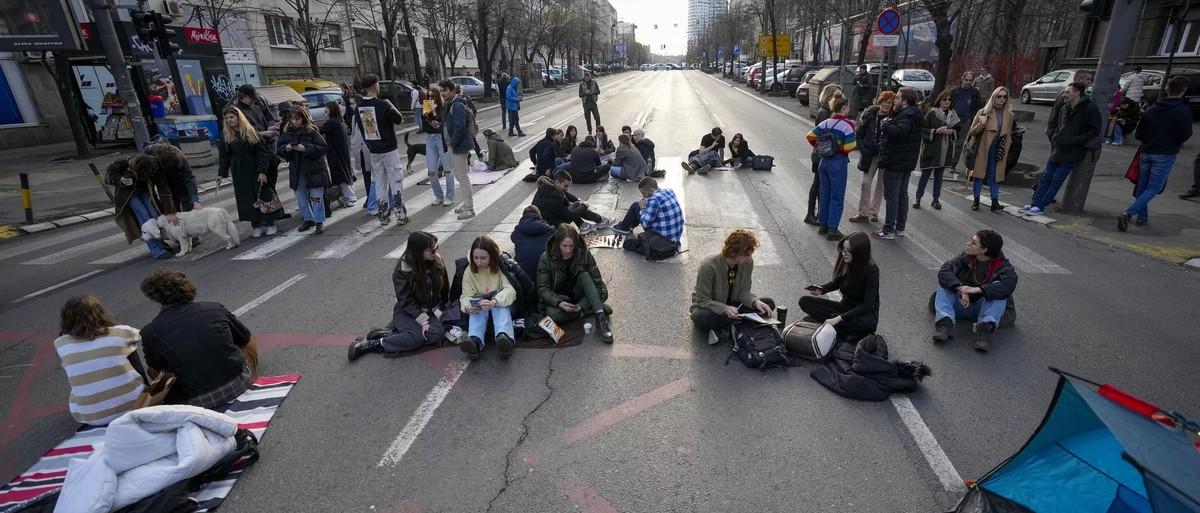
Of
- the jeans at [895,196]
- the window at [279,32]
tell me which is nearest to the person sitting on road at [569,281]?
the jeans at [895,196]

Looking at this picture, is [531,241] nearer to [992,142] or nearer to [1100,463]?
[1100,463]

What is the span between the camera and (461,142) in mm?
9719

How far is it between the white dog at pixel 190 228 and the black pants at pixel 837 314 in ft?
26.7

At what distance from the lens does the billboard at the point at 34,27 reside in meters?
15.8

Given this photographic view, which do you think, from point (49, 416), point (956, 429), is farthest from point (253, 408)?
point (956, 429)

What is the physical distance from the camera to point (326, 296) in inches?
262

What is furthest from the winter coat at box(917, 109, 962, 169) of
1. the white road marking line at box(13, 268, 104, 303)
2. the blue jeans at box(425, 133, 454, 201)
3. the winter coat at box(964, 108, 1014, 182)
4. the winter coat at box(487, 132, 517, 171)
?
the white road marking line at box(13, 268, 104, 303)

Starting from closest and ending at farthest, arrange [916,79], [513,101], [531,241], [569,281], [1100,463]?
1. [1100,463]
2. [569,281]
3. [531,241]
4. [513,101]
5. [916,79]

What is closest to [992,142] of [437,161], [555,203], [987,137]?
[987,137]

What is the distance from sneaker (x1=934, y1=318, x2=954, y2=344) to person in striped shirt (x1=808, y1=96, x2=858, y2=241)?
9.58 feet

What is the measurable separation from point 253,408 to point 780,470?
3.95m

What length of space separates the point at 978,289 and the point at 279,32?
36420mm

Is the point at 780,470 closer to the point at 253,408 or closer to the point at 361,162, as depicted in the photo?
the point at 253,408

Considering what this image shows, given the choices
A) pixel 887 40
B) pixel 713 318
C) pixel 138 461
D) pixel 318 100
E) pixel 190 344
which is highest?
pixel 887 40
